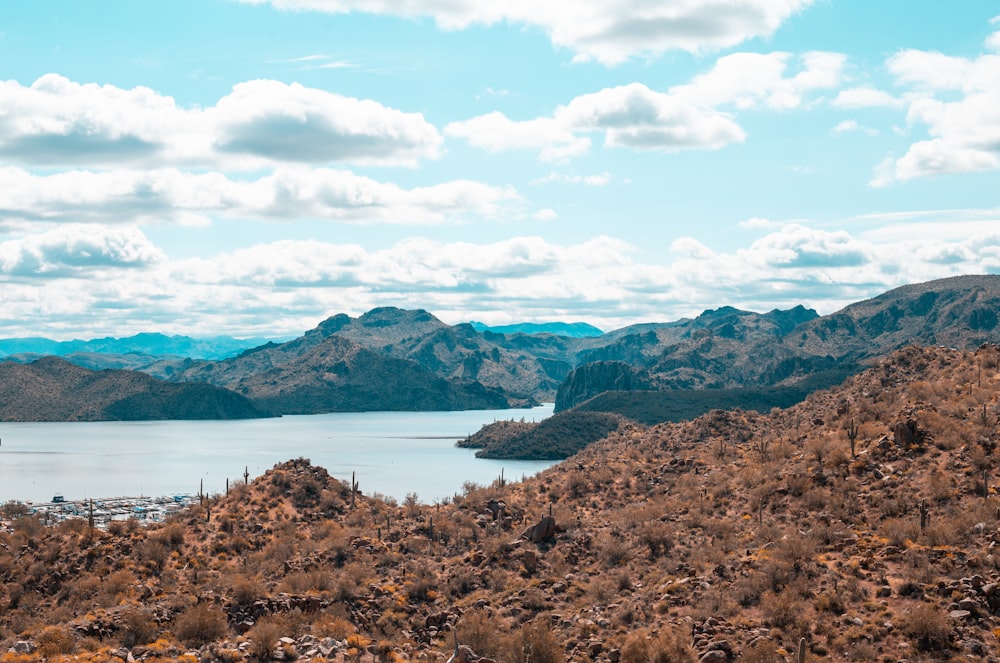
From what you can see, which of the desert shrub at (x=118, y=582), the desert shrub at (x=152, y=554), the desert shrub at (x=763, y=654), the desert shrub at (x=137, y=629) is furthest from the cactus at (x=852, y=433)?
the desert shrub at (x=118, y=582)

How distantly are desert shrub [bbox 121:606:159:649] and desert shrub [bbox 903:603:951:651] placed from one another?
37640 mm

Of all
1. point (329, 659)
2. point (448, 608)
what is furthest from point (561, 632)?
point (329, 659)

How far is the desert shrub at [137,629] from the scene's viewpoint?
152 ft

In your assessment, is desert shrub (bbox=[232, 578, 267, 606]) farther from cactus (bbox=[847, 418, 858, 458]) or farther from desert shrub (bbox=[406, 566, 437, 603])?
cactus (bbox=[847, 418, 858, 458])

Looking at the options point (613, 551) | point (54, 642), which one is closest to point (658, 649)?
point (613, 551)

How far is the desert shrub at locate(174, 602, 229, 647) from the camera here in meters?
47.1

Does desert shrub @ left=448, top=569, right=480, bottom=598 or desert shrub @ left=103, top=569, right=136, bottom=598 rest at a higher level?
desert shrub @ left=103, top=569, right=136, bottom=598

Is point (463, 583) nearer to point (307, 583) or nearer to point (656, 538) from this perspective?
point (307, 583)

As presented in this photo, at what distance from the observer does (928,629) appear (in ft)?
129

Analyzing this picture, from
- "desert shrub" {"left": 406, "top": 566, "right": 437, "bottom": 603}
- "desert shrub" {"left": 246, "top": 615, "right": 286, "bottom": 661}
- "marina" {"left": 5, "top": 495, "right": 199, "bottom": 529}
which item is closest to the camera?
"desert shrub" {"left": 246, "top": 615, "right": 286, "bottom": 661}

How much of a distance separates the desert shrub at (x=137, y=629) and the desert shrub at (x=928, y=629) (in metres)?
37.6

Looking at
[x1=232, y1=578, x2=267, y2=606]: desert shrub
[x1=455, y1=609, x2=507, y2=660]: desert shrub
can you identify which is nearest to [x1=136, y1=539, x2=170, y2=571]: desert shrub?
[x1=232, y1=578, x2=267, y2=606]: desert shrub

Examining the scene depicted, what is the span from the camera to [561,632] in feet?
156

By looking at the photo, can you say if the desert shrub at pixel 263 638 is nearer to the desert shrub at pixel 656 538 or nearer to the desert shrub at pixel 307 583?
the desert shrub at pixel 307 583
